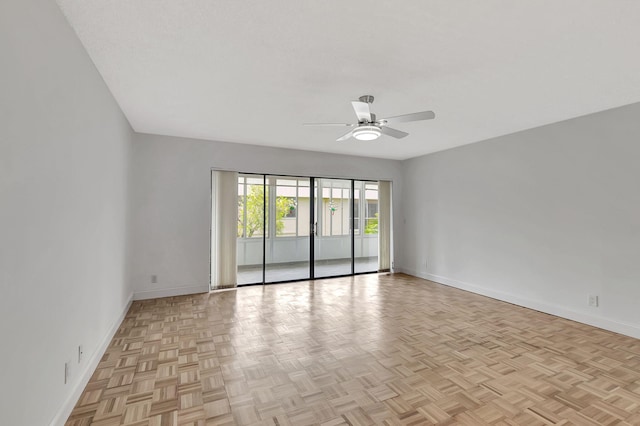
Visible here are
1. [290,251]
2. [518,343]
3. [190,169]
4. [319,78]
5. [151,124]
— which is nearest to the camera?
[319,78]

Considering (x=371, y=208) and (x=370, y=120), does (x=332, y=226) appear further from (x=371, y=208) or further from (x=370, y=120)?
(x=370, y=120)

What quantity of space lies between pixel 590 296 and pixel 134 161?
6.29 metres

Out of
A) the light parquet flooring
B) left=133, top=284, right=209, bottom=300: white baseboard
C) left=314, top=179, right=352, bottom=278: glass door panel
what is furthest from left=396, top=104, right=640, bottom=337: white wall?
left=133, top=284, right=209, bottom=300: white baseboard

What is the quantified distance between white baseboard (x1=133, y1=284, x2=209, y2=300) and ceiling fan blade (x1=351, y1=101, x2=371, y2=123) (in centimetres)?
371

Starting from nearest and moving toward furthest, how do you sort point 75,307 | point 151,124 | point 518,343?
point 75,307 → point 518,343 → point 151,124

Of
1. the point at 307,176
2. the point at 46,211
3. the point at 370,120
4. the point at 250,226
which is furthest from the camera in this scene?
the point at 250,226

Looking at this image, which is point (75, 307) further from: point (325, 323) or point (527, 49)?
point (527, 49)

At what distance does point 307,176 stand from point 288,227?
4.54 feet

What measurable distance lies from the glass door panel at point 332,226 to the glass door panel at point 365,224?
0.76 ft

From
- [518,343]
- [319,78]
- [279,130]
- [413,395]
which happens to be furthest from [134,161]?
[518,343]

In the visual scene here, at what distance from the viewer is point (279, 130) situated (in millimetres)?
4363

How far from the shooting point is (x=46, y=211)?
1664mm

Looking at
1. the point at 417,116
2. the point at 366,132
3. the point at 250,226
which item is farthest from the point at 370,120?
the point at 250,226

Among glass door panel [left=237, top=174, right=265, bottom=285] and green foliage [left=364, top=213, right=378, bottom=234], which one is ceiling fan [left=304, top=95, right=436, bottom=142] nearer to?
glass door panel [left=237, top=174, right=265, bottom=285]
